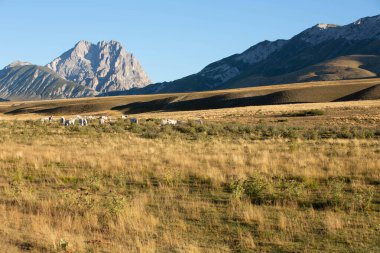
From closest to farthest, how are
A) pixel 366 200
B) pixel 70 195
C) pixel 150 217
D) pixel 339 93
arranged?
1. pixel 150 217
2. pixel 366 200
3. pixel 70 195
4. pixel 339 93

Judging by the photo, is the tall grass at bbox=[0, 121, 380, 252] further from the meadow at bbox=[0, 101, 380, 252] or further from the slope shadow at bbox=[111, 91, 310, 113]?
the slope shadow at bbox=[111, 91, 310, 113]

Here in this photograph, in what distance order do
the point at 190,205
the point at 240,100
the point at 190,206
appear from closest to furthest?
the point at 190,206
the point at 190,205
the point at 240,100

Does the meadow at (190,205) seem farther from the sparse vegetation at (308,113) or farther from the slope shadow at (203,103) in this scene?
the slope shadow at (203,103)

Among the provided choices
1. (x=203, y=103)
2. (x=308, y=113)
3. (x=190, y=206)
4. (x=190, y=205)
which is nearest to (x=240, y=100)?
(x=203, y=103)

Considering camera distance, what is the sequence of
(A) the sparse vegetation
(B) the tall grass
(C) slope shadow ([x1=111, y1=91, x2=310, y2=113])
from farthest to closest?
(C) slope shadow ([x1=111, y1=91, x2=310, y2=113]) → (A) the sparse vegetation → (B) the tall grass

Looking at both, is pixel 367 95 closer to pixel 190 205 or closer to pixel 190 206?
pixel 190 205

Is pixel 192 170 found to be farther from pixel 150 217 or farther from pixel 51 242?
pixel 51 242

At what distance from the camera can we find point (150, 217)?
892 cm

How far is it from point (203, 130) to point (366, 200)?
92.8ft

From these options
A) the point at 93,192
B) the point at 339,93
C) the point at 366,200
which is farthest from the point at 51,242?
the point at 339,93

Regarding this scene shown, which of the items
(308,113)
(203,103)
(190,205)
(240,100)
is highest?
(203,103)

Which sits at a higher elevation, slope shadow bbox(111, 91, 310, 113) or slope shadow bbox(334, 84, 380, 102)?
slope shadow bbox(111, 91, 310, 113)

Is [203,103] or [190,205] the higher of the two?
[203,103]

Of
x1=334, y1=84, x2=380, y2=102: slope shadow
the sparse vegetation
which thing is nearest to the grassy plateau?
the sparse vegetation
